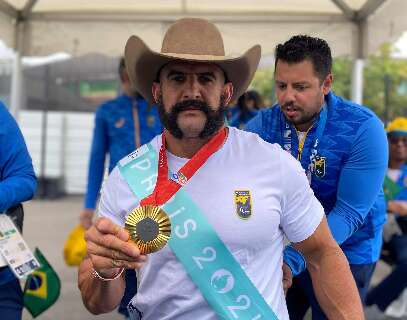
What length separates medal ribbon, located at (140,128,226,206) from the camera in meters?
1.83

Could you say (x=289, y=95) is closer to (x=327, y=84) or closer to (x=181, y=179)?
(x=327, y=84)

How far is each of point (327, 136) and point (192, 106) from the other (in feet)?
2.96

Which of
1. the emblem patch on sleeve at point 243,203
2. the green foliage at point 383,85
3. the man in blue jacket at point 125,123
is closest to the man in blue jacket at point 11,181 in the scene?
the emblem patch on sleeve at point 243,203

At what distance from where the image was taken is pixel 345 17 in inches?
247

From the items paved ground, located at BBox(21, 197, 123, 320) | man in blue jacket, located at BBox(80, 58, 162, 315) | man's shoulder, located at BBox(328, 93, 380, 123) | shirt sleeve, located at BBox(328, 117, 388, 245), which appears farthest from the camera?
paved ground, located at BBox(21, 197, 123, 320)

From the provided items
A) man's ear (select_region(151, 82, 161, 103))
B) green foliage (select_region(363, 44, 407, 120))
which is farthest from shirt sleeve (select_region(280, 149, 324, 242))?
green foliage (select_region(363, 44, 407, 120))

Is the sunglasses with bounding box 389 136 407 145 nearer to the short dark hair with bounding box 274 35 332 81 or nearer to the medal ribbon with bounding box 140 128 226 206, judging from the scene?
the short dark hair with bounding box 274 35 332 81

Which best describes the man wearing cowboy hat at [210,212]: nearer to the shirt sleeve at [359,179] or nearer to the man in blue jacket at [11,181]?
the shirt sleeve at [359,179]

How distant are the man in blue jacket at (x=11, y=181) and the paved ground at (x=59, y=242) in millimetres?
2401

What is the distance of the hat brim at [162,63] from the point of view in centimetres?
193

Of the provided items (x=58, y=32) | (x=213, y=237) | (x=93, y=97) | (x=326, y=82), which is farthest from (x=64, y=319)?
(x=93, y=97)

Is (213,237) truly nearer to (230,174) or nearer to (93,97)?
(230,174)

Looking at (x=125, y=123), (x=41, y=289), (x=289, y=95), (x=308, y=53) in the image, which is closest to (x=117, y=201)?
(x=289, y=95)

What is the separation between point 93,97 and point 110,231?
44.9 ft
